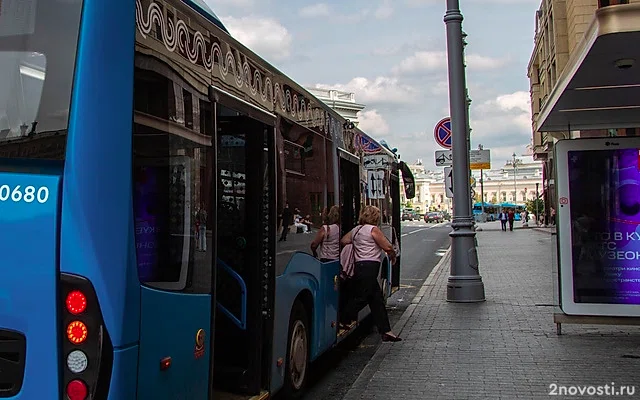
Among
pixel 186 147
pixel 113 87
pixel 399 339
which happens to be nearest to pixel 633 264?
pixel 399 339

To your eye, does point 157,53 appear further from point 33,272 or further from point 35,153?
point 33,272

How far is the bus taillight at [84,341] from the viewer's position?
3045mm

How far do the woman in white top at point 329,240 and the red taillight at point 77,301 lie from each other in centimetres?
375

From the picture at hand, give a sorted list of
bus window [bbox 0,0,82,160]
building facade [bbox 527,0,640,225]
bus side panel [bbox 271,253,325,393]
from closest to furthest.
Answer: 1. bus window [bbox 0,0,82,160]
2. bus side panel [bbox 271,253,325,393]
3. building facade [bbox 527,0,640,225]

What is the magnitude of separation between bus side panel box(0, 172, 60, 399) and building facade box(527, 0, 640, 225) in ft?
17.0

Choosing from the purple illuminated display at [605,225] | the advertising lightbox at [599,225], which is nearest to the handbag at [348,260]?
the advertising lightbox at [599,225]

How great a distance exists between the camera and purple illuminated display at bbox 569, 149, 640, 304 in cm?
809

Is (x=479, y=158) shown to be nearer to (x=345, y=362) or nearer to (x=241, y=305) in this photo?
(x=345, y=362)

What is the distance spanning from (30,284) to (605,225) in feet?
23.0

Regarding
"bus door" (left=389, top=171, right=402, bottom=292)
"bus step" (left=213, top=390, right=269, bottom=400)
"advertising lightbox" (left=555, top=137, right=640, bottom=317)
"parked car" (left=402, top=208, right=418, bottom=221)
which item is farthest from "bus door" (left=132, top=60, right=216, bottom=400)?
"parked car" (left=402, top=208, right=418, bottom=221)

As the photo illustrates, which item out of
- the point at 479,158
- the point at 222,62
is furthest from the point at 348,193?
the point at 479,158

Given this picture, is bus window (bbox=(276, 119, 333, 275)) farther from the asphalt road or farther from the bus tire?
the asphalt road

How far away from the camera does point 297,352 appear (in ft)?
20.3

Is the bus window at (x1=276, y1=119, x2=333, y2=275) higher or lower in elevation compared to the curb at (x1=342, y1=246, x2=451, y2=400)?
higher
